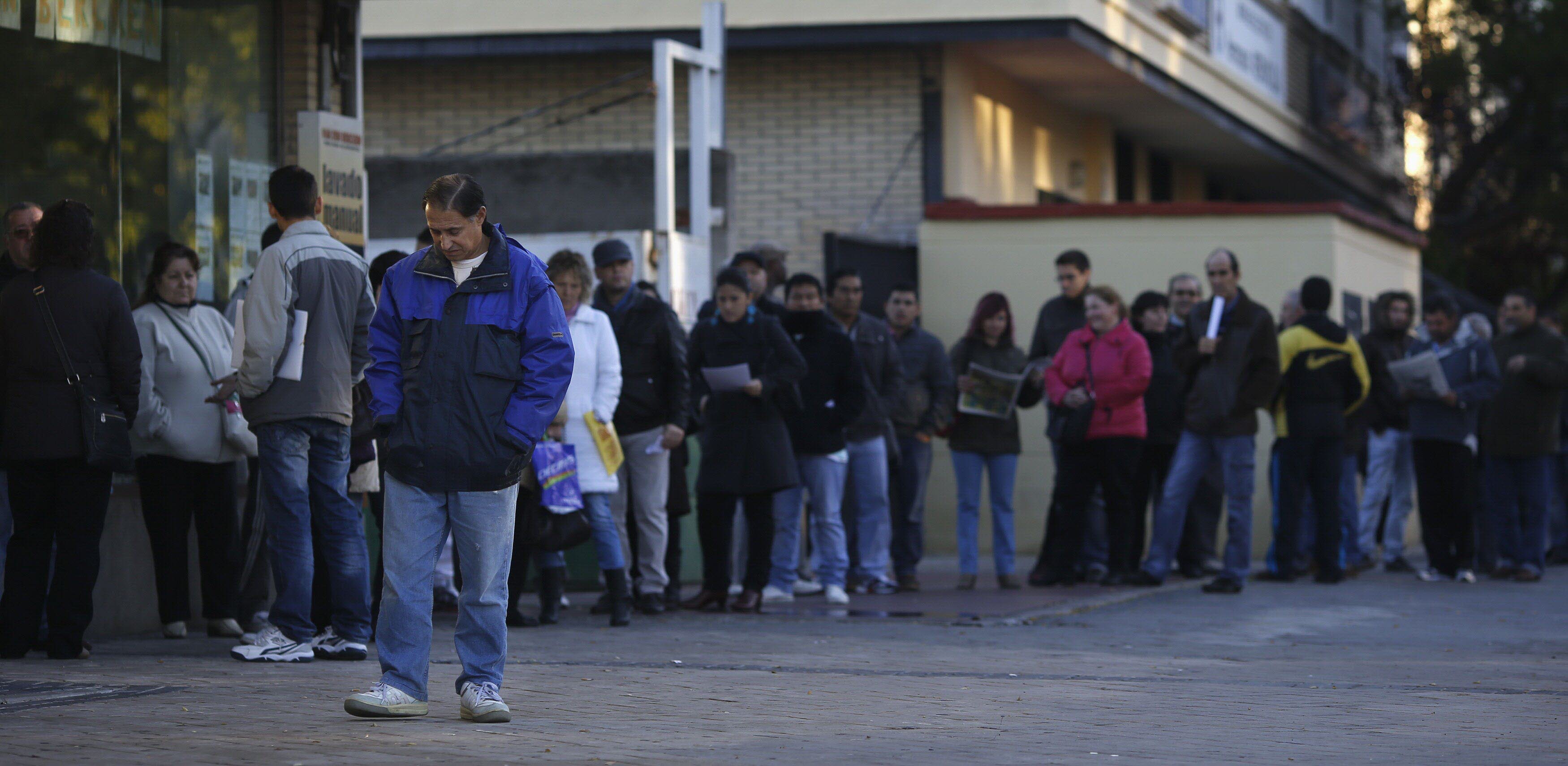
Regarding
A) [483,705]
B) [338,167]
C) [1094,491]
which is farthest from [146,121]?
[1094,491]

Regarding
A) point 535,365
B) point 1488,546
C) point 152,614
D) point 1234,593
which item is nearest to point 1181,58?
point 1488,546

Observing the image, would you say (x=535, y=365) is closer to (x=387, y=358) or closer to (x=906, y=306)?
(x=387, y=358)

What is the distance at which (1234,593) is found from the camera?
12.5 metres

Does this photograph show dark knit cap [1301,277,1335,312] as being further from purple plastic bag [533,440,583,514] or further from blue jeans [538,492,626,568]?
purple plastic bag [533,440,583,514]

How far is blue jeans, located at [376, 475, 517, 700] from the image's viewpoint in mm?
6398

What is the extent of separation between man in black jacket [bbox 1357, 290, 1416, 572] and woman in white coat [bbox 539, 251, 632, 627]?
20.9 feet

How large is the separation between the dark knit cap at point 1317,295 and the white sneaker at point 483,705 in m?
8.12

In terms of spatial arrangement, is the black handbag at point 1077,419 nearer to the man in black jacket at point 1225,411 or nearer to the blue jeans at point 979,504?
the blue jeans at point 979,504

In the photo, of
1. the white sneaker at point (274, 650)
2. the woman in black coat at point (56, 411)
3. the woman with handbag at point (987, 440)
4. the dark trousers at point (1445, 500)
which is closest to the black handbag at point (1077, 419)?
the woman with handbag at point (987, 440)

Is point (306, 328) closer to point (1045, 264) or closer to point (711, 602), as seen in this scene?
point (711, 602)

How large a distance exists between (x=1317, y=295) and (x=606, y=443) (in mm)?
5408

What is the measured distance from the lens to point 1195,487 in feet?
42.9

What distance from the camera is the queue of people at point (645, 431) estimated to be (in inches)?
253

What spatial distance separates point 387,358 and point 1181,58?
1593cm
